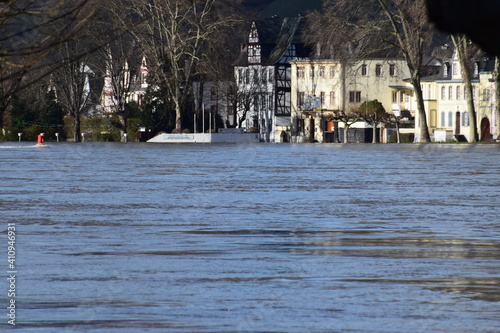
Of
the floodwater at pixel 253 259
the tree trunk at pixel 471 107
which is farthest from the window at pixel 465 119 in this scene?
the floodwater at pixel 253 259

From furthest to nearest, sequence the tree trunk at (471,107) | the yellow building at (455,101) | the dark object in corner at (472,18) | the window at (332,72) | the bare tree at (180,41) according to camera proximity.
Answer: the window at (332,72), the yellow building at (455,101), the bare tree at (180,41), the tree trunk at (471,107), the dark object in corner at (472,18)

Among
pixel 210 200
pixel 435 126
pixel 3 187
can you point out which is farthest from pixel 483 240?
pixel 435 126

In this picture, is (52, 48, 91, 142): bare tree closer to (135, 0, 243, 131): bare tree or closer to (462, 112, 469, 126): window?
(135, 0, 243, 131): bare tree

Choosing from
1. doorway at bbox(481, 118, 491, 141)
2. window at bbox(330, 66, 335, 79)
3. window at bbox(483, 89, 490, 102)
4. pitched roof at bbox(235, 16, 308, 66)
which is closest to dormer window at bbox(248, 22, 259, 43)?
pitched roof at bbox(235, 16, 308, 66)

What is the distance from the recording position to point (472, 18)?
13.6 ft

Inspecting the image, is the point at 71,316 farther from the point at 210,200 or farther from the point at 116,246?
the point at 210,200

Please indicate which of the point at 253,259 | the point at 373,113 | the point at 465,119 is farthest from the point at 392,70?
the point at 253,259

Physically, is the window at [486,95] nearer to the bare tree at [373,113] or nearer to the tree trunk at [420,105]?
the bare tree at [373,113]

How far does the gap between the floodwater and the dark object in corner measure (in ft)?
16.9

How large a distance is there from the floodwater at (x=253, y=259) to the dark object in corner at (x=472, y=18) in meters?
5.15

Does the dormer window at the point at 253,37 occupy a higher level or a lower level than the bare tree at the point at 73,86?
higher

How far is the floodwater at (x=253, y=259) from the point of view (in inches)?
384

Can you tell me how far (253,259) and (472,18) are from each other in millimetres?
9854

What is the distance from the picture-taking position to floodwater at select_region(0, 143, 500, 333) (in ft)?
32.0
